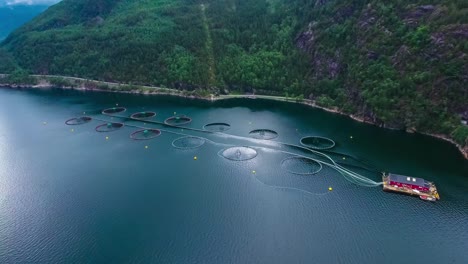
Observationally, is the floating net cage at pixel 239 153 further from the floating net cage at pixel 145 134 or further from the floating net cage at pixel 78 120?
the floating net cage at pixel 78 120

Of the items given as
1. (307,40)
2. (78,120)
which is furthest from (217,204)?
(307,40)

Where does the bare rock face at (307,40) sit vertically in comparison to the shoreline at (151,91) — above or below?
above

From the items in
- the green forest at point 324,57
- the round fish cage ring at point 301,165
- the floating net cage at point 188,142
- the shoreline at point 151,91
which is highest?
the green forest at point 324,57

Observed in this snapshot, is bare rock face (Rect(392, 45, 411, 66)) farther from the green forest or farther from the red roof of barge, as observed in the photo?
the red roof of barge

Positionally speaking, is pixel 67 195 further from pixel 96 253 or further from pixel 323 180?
pixel 323 180

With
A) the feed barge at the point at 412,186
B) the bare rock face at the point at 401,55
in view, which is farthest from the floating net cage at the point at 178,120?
the bare rock face at the point at 401,55

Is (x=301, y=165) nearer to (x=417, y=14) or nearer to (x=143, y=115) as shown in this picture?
(x=143, y=115)

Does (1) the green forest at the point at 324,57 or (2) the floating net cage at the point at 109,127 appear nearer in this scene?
(1) the green forest at the point at 324,57
